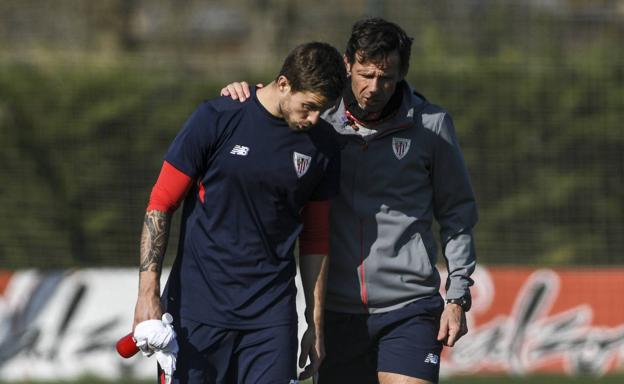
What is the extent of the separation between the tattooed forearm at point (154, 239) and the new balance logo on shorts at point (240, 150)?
0.38 metres

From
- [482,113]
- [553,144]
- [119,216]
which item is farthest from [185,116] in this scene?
[553,144]

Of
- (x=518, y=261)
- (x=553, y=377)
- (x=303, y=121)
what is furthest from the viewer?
(x=518, y=261)

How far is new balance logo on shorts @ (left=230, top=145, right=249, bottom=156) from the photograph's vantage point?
15.0ft

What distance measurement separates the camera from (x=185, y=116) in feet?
40.1

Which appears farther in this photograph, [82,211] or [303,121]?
[82,211]

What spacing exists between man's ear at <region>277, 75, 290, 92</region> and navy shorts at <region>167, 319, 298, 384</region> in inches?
38.0

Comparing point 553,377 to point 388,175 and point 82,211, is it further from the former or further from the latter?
point 388,175

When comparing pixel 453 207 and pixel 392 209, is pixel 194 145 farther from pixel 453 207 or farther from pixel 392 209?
pixel 453 207

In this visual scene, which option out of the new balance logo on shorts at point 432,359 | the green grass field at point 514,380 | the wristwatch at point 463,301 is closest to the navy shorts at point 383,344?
the new balance logo on shorts at point 432,359

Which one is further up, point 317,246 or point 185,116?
point 317,246

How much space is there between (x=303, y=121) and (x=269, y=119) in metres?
0.17

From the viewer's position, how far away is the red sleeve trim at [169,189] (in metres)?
4.56

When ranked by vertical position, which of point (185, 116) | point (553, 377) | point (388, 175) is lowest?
point (553, 377)

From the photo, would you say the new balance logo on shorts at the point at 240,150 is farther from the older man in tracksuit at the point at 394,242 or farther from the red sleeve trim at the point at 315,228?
the older man in tracksuit at the point at 394,242
